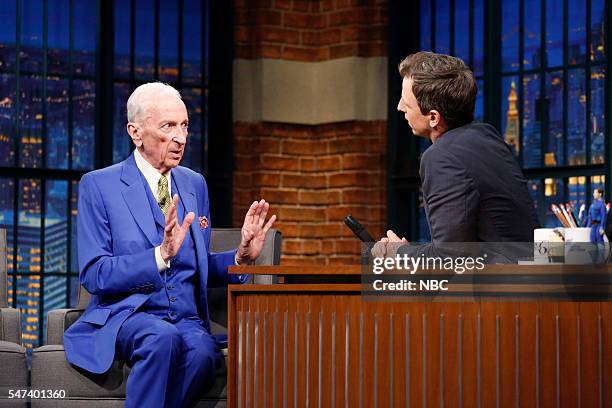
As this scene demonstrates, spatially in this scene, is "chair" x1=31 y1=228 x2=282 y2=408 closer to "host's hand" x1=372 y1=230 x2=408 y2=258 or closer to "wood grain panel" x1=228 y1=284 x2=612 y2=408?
"wood grain panel" x1=228 y1=284 x2=612 y2=408

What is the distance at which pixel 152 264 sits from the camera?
3643 millimetres

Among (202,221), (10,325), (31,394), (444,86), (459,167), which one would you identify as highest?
(444,86)

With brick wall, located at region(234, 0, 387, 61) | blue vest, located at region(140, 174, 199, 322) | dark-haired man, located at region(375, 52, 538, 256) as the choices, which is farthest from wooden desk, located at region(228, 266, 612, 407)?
brick wall, located at region(234, 0, 387, 61)

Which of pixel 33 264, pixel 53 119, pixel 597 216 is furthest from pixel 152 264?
pixel 53 119

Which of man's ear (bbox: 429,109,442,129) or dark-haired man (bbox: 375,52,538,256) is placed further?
man's ear (bbox: 429,109,442,129)

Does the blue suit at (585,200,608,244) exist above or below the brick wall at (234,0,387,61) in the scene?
below

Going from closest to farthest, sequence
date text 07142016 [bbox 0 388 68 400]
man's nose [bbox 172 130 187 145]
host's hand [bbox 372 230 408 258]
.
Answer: host's hand [bbox 372 230 408 258] → date text 07142016 [bbox 0 388 68 400] → man's nose [bbox 172 130 187 145]

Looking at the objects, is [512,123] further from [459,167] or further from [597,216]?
[459,167]

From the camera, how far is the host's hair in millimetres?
3285


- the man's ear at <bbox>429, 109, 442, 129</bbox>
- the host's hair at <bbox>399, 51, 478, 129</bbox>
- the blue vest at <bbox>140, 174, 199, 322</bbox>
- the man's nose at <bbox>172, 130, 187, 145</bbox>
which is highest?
the host's hair at <bbox>399, 51, 478, 129</bbox>

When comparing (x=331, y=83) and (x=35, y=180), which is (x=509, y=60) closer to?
(x=331, y=83)

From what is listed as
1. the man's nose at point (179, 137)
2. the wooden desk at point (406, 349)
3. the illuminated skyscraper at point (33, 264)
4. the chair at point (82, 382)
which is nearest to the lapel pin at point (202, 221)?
the man's nose at point (179, 137)

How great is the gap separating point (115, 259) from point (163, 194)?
1.17 ft

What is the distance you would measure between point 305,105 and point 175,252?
3.46 metres
